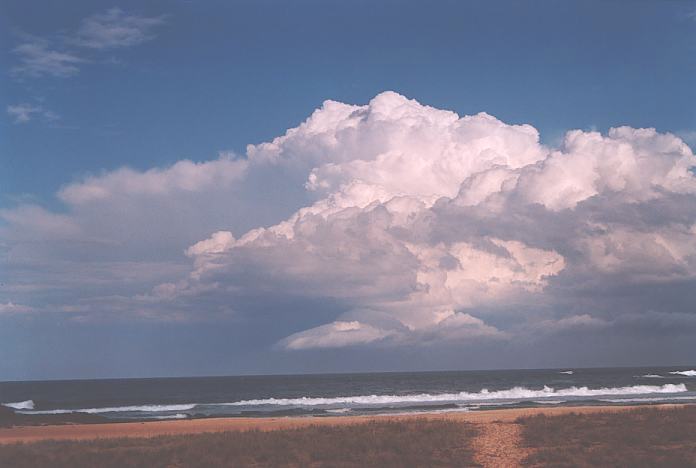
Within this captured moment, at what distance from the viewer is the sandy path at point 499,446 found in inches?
Result: 886

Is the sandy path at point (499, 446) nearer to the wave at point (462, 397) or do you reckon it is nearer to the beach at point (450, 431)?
the beach at point (450, 431)

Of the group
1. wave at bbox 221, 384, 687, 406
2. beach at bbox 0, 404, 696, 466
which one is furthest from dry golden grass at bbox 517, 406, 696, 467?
wave at bbox 221, 384, 687, 406

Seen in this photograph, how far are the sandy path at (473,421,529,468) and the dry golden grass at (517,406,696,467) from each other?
0.41 metres

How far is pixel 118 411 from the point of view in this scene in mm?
63375

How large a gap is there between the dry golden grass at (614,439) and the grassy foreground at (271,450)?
2642 mm

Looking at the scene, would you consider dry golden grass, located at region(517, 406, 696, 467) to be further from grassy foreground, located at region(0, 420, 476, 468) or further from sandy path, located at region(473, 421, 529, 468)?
grassy foreground, located at region(0, 420, 476, 468)

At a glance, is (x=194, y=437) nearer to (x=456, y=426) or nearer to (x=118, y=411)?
(x=456, y=426)

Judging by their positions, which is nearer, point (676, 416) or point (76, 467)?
point (76, 467)

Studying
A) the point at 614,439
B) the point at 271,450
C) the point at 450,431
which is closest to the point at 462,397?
the point at 450,431

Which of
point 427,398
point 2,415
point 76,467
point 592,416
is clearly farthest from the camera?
point 427,398

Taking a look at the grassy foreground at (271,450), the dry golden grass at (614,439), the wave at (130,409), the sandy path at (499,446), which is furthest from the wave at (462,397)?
the grassy foreground at (271,450)

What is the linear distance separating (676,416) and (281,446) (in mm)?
16691

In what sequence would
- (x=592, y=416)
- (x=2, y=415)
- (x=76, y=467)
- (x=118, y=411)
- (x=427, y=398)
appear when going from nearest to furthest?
1. (x=76, y=467)
2. (x=592, y=416)
3. (x=2, y=415)
4. (x=118, y=411)
5. (x=427, y=398)

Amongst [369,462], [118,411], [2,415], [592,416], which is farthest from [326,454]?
[118,411]
